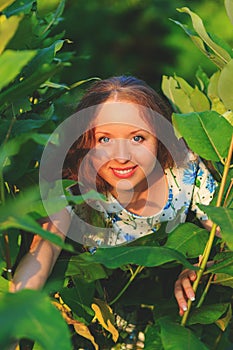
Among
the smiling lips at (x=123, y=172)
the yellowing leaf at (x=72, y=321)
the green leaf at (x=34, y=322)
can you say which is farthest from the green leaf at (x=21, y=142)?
the smiling lips at (x=123, y=172)

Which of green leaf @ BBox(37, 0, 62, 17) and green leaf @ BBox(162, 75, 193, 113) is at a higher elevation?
green leaf @ BBox(37, 0, 62, 17)

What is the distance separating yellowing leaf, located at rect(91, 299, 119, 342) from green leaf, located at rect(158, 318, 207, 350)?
8.6 inches

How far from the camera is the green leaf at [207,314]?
5.10 feet

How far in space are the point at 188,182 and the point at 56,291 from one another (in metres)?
0.57

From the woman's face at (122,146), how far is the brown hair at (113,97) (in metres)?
0.03

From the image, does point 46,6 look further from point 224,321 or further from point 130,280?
point 224,321

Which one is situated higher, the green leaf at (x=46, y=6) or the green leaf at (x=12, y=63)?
the green leaf at (x=12, y=63)

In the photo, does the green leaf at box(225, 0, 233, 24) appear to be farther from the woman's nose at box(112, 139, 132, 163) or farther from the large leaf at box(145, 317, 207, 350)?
the large leaf at box(145, 317, 207, 350)

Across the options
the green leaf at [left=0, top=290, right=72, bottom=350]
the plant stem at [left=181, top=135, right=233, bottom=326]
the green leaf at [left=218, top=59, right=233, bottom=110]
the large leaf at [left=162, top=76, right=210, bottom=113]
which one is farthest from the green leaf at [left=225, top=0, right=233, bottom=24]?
the green leaf at [left=0, top=290, right=72, bottom=350]

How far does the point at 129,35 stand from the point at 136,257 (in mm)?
7364

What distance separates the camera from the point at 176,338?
1.45m

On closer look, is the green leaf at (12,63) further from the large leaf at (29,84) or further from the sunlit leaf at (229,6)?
the sunlit leaf at (229,6)

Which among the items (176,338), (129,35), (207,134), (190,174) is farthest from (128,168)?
(129,35)

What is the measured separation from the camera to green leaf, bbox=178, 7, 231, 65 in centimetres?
159
